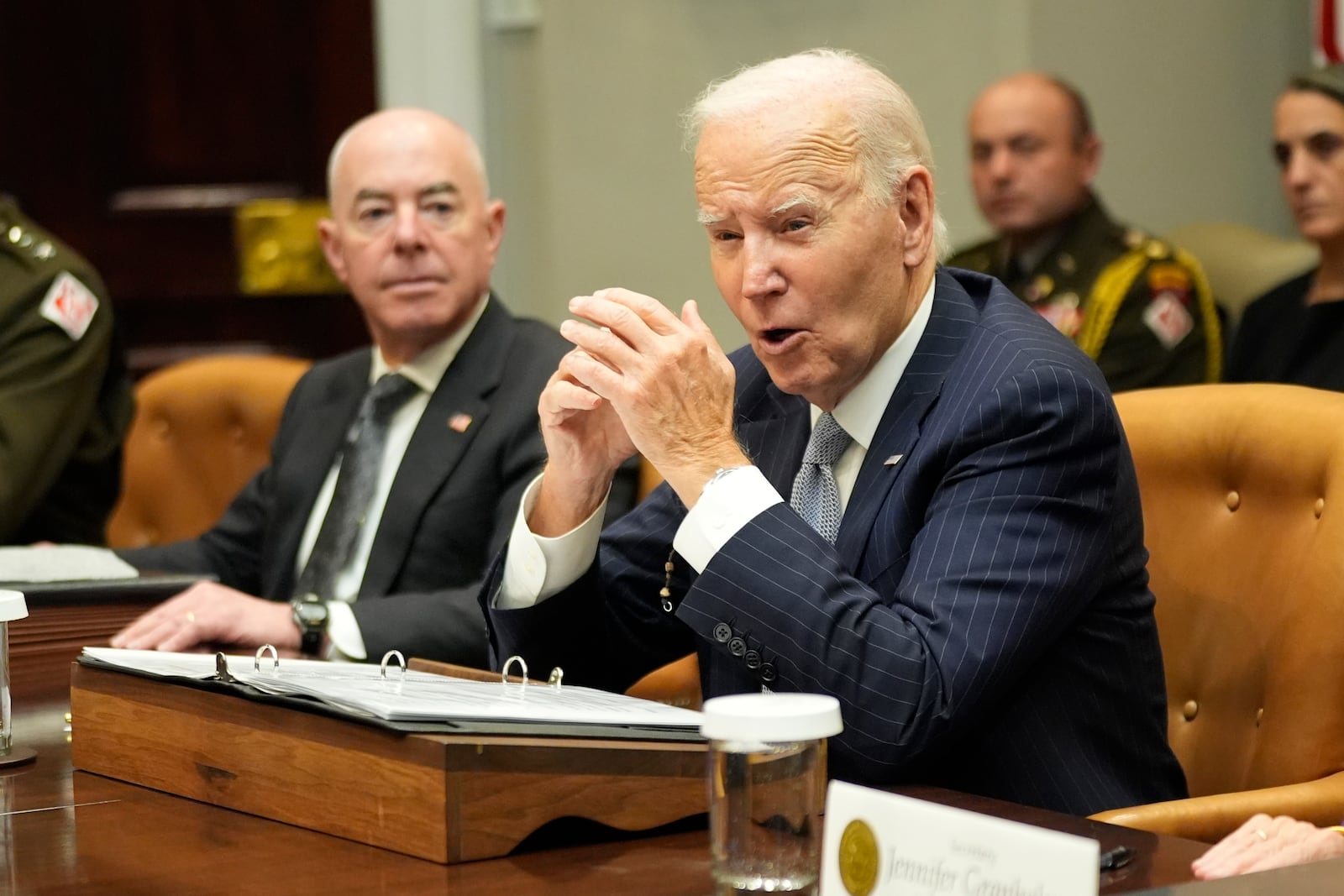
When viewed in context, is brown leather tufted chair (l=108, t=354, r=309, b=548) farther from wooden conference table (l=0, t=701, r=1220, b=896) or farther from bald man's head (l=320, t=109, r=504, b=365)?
wooden conference table (l=0, t=701, r=1220, b=896)

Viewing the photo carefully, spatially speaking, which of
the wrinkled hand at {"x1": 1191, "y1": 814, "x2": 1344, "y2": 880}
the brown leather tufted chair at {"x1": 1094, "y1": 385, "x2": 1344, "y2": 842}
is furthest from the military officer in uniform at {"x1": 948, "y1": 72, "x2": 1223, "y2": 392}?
the wrinkled hand at {"x1": 1191, "y1": 814, "x2": 1344, "y2": 880}

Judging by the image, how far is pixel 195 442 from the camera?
146 inches

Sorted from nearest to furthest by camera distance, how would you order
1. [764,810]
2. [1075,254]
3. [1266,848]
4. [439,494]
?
[764,810] < [1266,848] < [439,494] < [1075,254]

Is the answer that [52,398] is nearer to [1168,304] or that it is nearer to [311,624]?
[311,624]

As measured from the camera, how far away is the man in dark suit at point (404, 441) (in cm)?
232

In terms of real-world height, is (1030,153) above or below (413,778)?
above

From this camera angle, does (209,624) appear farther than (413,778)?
Yes

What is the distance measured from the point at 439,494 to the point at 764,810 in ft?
5.08

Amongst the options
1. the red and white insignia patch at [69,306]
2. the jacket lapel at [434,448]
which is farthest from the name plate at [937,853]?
the red and white insignia patch at [69,306]

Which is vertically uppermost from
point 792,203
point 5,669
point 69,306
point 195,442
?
point 792,203

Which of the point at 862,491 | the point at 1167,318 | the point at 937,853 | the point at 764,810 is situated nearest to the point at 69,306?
the point at 862,491

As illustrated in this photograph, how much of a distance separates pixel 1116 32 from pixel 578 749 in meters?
3.42

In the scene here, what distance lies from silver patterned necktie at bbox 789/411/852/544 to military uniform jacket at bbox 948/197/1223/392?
209 cm

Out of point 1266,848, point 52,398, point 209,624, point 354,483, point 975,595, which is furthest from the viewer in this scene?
point 52,398
